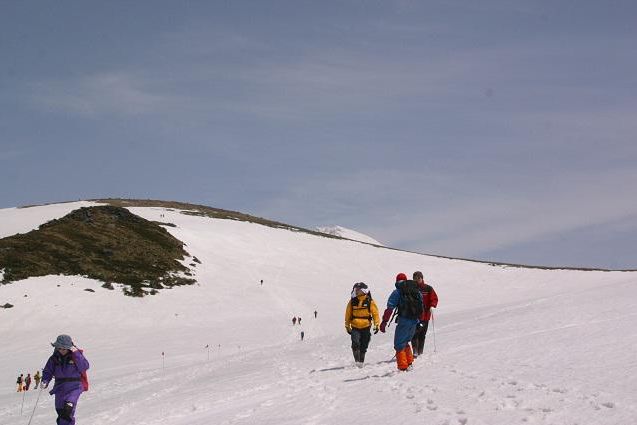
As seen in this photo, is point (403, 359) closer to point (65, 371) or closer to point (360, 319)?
point (360, 319)

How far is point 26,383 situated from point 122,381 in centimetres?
724

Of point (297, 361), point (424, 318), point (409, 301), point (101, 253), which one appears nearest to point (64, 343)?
point (409, 301)

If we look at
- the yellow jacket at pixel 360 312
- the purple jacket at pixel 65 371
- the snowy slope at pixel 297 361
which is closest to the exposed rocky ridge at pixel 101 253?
the snowy slope at pixel 297 361

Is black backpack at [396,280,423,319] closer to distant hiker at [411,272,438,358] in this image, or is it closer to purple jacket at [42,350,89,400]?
distant hiker at [411,272,438,358]

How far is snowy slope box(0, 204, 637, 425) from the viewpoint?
7.94m

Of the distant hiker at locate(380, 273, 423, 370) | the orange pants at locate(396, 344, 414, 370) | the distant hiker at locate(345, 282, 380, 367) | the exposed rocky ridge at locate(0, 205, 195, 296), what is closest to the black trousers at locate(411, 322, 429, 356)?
the distant hiker at locate(345, 282, 380, 367)

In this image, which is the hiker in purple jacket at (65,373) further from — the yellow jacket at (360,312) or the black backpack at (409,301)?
the yellow jacket at (360,312)

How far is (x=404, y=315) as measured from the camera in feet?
41.3

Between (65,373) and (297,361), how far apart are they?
8.86 m

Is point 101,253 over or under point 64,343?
over

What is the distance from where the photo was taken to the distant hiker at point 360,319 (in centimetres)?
1407

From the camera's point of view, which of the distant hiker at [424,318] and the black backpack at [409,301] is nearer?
the black backpack at [409,301]

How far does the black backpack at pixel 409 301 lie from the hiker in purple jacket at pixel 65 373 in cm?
635

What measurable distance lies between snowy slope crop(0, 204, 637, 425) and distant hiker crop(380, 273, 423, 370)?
372 millimetres
